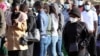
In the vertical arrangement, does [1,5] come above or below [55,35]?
above

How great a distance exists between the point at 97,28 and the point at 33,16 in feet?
12.2

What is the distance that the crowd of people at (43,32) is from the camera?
9727 mm

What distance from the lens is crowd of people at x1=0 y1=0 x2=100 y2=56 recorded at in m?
9.73

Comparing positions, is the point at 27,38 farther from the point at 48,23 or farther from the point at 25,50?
the point at 48,23

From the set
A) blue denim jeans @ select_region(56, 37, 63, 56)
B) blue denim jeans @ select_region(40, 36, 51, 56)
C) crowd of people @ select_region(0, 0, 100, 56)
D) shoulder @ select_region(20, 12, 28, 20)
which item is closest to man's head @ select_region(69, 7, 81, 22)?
crowd of people @ select_region(0, 0, 100, 56)

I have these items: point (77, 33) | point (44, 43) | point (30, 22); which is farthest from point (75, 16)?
point (44, 43)

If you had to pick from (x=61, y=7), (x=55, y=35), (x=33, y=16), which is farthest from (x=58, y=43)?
(x=61, y=7)

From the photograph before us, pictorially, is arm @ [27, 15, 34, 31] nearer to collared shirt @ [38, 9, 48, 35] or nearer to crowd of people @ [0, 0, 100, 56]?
crowd of people @ [0, 0, 100, 56]

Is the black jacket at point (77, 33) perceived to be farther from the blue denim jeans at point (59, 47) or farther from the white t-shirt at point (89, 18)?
the white t-shirt at point (89, 18)

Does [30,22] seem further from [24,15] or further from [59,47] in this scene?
[59,47]

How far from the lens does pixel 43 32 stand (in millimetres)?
12070

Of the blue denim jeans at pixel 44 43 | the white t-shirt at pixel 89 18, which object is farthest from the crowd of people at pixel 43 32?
the white t-shirt at pixel 89 18

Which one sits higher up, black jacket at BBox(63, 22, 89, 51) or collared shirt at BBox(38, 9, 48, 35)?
collared shirt at BBox(38, 9, 48, 35)

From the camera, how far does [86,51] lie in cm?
970
